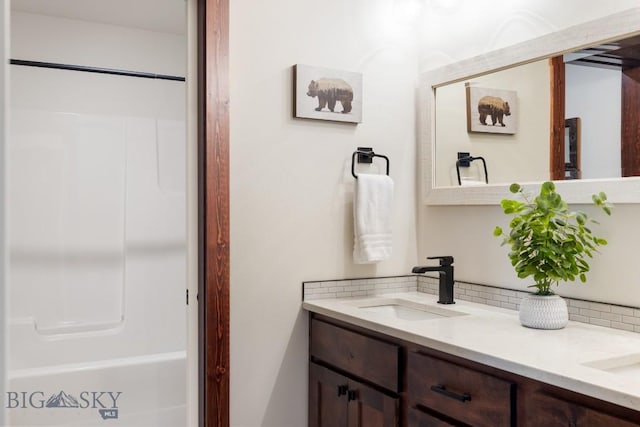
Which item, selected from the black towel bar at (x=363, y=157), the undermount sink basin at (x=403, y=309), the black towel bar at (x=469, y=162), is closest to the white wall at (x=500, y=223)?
the black towel bar at (x=469, y=162)

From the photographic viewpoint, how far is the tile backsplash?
1.80 m

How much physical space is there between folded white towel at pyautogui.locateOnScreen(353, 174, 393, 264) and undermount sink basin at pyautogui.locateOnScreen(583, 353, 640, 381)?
→ 1.05 meters

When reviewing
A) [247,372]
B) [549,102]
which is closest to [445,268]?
[549,102]

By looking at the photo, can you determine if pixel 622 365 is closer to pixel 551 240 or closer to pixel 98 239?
pixel 551 240

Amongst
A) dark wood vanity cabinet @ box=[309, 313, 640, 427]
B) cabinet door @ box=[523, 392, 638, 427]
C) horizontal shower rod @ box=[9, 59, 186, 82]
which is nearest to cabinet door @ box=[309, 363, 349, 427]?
dark wood vanity cabinet @ box=[309, 313, 640, 427]

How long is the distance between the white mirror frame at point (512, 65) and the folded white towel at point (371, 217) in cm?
24

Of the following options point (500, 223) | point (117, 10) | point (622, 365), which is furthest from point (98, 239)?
point (622, 365)

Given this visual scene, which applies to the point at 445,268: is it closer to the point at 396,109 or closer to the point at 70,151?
the point at 396,109

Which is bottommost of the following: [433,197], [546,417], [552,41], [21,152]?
[546,417]

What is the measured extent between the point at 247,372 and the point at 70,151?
6.18ft

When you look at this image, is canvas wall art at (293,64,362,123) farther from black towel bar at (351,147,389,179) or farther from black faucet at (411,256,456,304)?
black faucet at (411,256,456,304)

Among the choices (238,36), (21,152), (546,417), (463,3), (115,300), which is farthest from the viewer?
(115,300)

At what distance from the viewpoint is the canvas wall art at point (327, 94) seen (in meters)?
2.31

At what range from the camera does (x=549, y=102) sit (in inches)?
78.1
